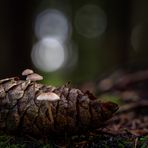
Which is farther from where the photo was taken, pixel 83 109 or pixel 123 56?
pixel 123 56

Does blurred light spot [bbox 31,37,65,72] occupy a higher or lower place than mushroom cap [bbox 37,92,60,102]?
higher

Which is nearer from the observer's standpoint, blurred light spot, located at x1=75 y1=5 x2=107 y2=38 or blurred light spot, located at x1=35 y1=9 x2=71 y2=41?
blurred light spot, located at x1=75 y1=5 x2=107 y2=38

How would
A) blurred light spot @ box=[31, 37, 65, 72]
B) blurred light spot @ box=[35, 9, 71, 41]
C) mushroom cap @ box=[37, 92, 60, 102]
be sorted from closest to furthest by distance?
mushroom cap @ box=[37, 92, 60, 102] → blurred light spot @ box=[35, 9, 71, 41] → blurred light spot @ box=[31, 37, 65, 72]

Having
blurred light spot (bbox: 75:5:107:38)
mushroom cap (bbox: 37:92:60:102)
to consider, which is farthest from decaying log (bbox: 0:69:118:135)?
blurred light spot (bbox: 75:5:107:38)

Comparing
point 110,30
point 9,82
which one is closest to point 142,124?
point 9,82

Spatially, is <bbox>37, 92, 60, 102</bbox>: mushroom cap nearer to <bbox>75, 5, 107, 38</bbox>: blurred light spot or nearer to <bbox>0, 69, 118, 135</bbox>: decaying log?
<bbox>0, 69, 118, 135</bbox>: decaying log

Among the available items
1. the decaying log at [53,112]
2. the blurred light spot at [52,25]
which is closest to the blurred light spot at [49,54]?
the blurred light spot at [52,25]

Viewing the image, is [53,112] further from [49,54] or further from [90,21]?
[49,54]

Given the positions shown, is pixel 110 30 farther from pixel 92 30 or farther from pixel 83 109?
pixel 83 109
